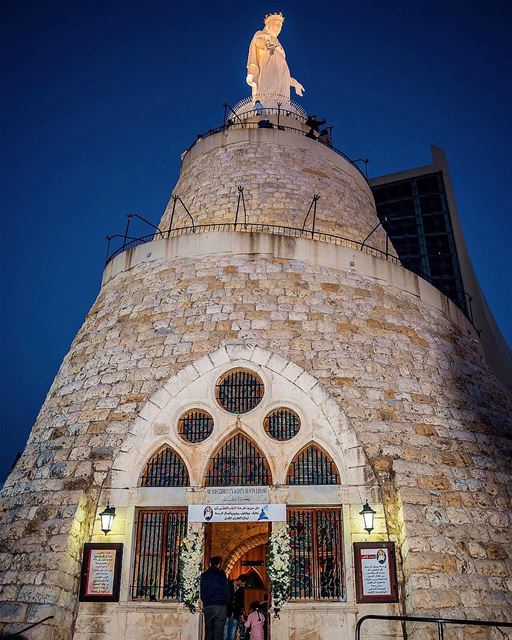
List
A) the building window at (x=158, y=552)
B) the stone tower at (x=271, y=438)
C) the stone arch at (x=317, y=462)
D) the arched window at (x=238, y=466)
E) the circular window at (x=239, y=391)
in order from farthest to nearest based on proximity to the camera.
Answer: the circular window at (x=239, y=391) → the arched window at (x=238, y=466) → the stone arch at (x=317, y=462) → the building window at (x=158, y=552) → the stone tower at (x=271, y=438)

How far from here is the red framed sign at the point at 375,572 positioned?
24.0ft

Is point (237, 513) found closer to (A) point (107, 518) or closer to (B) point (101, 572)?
(A) point (107, 518)

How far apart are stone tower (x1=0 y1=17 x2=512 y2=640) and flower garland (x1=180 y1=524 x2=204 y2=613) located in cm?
25

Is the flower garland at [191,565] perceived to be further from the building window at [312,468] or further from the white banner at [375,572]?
the white banner at [375,572]

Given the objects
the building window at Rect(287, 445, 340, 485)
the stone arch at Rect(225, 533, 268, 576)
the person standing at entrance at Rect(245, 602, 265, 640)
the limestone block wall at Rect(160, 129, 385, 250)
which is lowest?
the person standing at entrance at Rect(245, 602, 265, 640)

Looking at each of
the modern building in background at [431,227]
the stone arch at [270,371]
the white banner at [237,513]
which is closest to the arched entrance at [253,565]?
the white banner at [237,513]

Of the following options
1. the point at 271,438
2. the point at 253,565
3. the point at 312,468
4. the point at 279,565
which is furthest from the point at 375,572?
the point at 253,565

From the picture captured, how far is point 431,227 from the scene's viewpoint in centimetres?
2695

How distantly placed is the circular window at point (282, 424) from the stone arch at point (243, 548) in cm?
443

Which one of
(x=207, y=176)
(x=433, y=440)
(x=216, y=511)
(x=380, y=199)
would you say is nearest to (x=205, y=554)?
(x=216, y=511)

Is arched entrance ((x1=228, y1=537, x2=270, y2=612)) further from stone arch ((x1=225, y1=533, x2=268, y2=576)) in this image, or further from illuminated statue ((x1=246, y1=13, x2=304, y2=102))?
illuminated statue ((x1=246, y1=13, x2=304, y2=102))

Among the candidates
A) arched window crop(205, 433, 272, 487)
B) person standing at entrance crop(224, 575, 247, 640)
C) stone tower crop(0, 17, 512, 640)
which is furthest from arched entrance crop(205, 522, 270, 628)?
arched window crop(205, 433, 272, 487)

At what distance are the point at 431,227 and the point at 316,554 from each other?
2213 cm

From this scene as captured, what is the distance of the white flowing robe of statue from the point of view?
71.2ft
